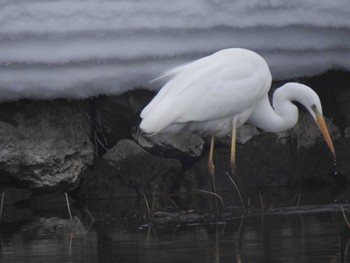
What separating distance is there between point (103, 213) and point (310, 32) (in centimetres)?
274

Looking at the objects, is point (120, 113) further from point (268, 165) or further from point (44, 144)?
point (268, 165)

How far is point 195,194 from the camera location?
9.34 m

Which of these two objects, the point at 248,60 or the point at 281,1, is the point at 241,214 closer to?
the point at 248,60

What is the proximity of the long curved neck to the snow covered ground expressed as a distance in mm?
739

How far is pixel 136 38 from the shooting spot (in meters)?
9.23

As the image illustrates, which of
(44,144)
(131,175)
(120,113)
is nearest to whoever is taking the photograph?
(44,144)

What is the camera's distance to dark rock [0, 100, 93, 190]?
30.0 feet

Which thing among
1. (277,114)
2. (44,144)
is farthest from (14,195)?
(277,114)

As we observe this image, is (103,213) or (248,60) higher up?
(248,60)

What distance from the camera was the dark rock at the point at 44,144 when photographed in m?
9.13

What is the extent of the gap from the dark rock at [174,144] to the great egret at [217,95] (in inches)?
29.1

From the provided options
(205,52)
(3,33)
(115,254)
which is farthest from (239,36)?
(115,254)

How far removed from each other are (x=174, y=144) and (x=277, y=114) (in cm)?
101

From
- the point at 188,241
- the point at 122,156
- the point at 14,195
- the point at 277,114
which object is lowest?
the point at 188,241
